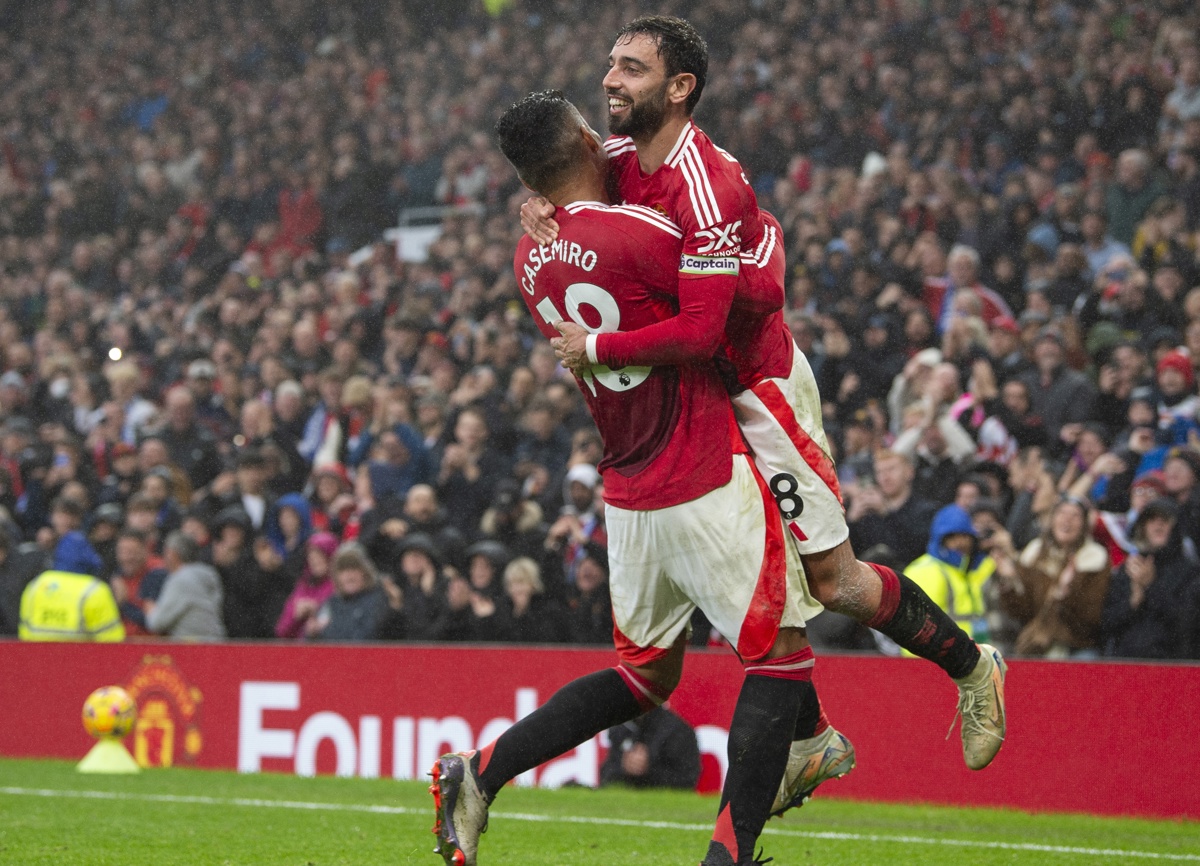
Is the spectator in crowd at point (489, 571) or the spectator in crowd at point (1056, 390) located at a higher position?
the spectator in crowd at point (1056, 390)

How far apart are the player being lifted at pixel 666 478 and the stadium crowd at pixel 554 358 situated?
4.63m

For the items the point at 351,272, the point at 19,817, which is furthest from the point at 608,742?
the point at 351,272

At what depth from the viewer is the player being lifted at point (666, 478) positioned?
14.4 feet

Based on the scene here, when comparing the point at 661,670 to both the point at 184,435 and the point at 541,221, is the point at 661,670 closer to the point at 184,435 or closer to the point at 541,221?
the point at 541,221

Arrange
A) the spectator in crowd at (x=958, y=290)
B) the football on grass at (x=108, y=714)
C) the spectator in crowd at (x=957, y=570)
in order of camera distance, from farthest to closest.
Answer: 1. the spectator in crowd at (x=958, y=290)
2. the football on grass at (x=108, y=714)
3. the spectator in crowd at (x=957, y=570)

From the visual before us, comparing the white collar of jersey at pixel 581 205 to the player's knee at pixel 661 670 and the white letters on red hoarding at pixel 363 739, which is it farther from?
the white letters on red hoarding at pixel 363 739

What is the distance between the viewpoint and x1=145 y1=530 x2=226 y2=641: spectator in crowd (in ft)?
38.2

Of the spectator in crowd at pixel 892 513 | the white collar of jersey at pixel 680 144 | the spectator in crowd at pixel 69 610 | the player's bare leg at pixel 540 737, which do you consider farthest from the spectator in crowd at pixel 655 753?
the white collar of jersey at pixel 680 144

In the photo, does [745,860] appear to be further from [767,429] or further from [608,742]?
[608,742]

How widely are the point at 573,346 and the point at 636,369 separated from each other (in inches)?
7.6

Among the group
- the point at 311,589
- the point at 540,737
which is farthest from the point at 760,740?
the point at 311,589

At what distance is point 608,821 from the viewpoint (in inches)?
302

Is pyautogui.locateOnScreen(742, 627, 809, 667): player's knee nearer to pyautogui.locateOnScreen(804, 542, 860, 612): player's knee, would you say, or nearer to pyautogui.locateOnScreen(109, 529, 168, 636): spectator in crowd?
pyautogui.locateOnScreen(804, 542, 860, 612): player's knee

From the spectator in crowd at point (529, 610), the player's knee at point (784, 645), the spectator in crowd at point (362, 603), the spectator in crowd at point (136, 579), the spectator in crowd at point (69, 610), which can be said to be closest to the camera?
the player's knee at point (784, 645)
